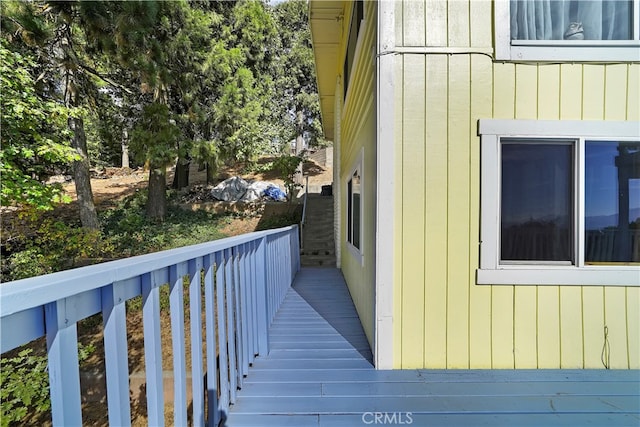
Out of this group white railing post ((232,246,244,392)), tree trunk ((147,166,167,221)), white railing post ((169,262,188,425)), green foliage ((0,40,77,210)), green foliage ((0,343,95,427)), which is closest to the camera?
white railing post ((169,262,188,425))

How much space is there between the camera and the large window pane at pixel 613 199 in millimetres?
2424

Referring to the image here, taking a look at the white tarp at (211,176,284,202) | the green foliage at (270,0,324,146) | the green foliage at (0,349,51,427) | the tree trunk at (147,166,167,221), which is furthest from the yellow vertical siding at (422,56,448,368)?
the green foliage at (270,0,324,146)

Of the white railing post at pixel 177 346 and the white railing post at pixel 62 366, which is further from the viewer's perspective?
the white railing post at pixel 177 346

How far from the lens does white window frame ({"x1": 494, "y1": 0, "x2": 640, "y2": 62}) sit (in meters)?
2.40

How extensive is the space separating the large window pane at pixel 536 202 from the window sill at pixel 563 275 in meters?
0.09

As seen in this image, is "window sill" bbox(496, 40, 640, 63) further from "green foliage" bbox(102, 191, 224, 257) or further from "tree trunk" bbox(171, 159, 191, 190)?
"tree trunk" bbox(171, 159, 191, 190)

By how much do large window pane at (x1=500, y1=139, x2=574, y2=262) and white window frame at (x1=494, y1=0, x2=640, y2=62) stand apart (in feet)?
2.15

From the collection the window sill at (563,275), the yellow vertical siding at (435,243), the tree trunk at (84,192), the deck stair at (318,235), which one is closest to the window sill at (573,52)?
the yellow vertical siding at (435,243)

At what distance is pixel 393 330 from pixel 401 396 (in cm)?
46

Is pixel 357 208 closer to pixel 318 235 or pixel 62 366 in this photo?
pixel 62 366

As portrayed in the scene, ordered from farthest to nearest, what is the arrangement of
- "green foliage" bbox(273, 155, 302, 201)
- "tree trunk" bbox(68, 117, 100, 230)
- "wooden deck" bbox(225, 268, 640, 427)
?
"green foliage" bbox(273, 155, 302, 201)
"tree trunk" bbox(68, 117, 100, 230)
"wooden deck" bbox(225, 268, 640, 427)

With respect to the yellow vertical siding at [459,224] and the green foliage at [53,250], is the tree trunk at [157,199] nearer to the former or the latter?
the green foliage at [53,250]

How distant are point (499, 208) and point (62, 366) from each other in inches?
104

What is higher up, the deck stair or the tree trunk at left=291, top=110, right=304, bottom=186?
the tree trunk at left=291, top=110, right=304, bottom=186
